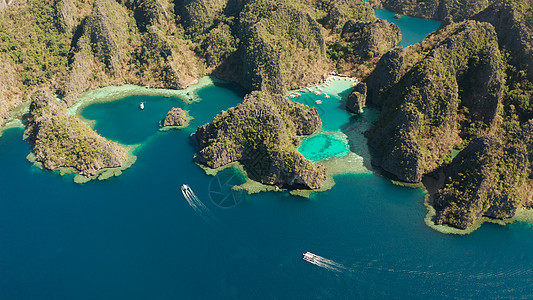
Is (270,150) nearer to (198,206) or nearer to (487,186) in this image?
(198,206)

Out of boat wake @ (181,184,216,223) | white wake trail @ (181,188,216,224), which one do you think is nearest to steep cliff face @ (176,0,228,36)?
boat wake @ (181,184,216,223)

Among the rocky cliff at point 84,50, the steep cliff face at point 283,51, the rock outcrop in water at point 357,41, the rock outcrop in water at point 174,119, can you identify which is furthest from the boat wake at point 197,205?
the rock outcrop in water at point 357,41

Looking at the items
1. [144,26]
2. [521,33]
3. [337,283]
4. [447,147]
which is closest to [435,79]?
[447,147]

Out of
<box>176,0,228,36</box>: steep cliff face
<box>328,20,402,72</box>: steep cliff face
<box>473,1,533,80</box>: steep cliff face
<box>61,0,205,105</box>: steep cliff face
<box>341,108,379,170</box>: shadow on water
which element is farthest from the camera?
<box>176,0,228,36</box>: steep cliff face

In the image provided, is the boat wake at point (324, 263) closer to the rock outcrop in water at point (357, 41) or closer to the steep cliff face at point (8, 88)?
the rock outcrop in water at point (357, 41)

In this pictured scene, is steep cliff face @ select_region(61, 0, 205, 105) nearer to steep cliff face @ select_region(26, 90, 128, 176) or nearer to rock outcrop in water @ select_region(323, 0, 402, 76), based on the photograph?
steep cliff face @ select_region(26, 90, 128, 176)

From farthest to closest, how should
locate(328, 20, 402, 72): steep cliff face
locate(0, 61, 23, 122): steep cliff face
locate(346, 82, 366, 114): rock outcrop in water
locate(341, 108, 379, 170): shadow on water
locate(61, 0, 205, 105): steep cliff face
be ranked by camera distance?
locate(328, 20, 402, 72): steep cliff face, locate(61, 0, 205, 105): steep cliff face, locate(0, 61, 23, 122): steep cliff face, locate(346, 82, 366, 114): rock outcrop in water, locate(341, 108, 379, 170): shadow on water
